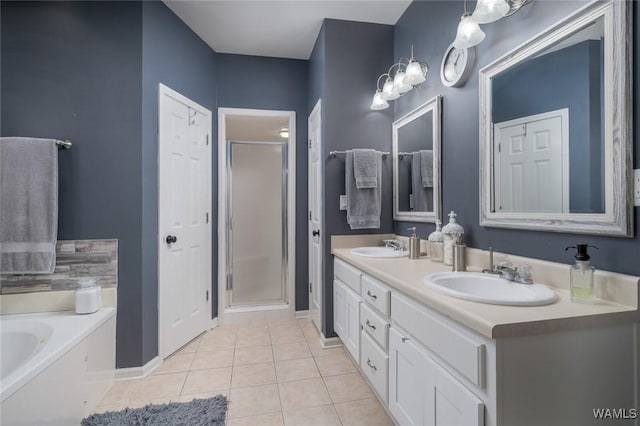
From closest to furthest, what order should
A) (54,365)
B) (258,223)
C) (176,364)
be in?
1. (54,365)
2. (176,364)
3. (258,223)

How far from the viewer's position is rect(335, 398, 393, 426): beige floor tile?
5.14 ft

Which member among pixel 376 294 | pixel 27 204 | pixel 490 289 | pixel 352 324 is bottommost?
pixel 352 324

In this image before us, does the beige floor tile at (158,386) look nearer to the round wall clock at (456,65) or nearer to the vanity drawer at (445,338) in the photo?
the vanity drawer at (445,338)

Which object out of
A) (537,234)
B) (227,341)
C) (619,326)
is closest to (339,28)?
(537,234)

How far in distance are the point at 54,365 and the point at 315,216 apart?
6.34ft

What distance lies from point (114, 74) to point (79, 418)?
204 centimetres

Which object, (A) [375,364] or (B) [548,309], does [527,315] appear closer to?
(B) [548,309]

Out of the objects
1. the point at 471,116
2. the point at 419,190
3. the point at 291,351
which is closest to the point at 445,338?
the point at 471,116

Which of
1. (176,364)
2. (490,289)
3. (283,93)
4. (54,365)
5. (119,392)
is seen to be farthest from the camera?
(283,93)

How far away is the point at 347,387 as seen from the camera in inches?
73.6

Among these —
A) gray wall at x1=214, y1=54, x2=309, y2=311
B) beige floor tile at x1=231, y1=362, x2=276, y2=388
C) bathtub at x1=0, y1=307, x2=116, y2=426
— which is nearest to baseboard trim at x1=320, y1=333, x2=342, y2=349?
beige floor tile at x1=231, y1=362, x2=276, y2=388

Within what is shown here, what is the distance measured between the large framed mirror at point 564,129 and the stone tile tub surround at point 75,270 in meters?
2.30

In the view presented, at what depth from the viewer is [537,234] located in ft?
4.05

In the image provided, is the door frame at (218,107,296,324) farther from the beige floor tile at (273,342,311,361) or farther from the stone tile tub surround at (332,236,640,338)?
the stone tile tub surround at (332,236,640,338)
